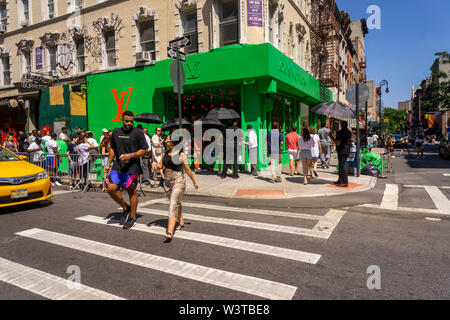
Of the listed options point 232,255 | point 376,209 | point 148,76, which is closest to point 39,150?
point 148,76

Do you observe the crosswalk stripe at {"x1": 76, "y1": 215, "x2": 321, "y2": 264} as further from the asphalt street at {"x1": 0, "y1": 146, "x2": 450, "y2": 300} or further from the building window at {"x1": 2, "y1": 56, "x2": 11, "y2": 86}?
the building window at {"x1": 2, "y1": 56, "x2": 11, "y2": 86}

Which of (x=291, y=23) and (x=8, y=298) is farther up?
(x=291, y=23)

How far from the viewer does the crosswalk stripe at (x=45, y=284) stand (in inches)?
122

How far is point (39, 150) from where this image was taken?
11.9 meters

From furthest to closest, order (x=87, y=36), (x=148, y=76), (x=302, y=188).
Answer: (x=87, y=36) → (x=148, y=76) → (x=302, y=188)

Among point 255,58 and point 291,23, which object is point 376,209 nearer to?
point 255,58

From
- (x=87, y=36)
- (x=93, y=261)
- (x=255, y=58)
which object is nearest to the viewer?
(x=93, y=261)

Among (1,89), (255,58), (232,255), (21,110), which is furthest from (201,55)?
(1,89)

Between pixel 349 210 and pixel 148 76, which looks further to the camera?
pixel 148 76

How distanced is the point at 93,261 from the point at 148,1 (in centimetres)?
1376

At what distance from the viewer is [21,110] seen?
20.1 meters

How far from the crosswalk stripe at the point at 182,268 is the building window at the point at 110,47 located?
505 inches

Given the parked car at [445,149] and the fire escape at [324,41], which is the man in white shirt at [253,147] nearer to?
the fire escape at [324,41]

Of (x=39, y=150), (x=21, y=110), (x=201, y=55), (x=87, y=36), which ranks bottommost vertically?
(x=39, y=150)
